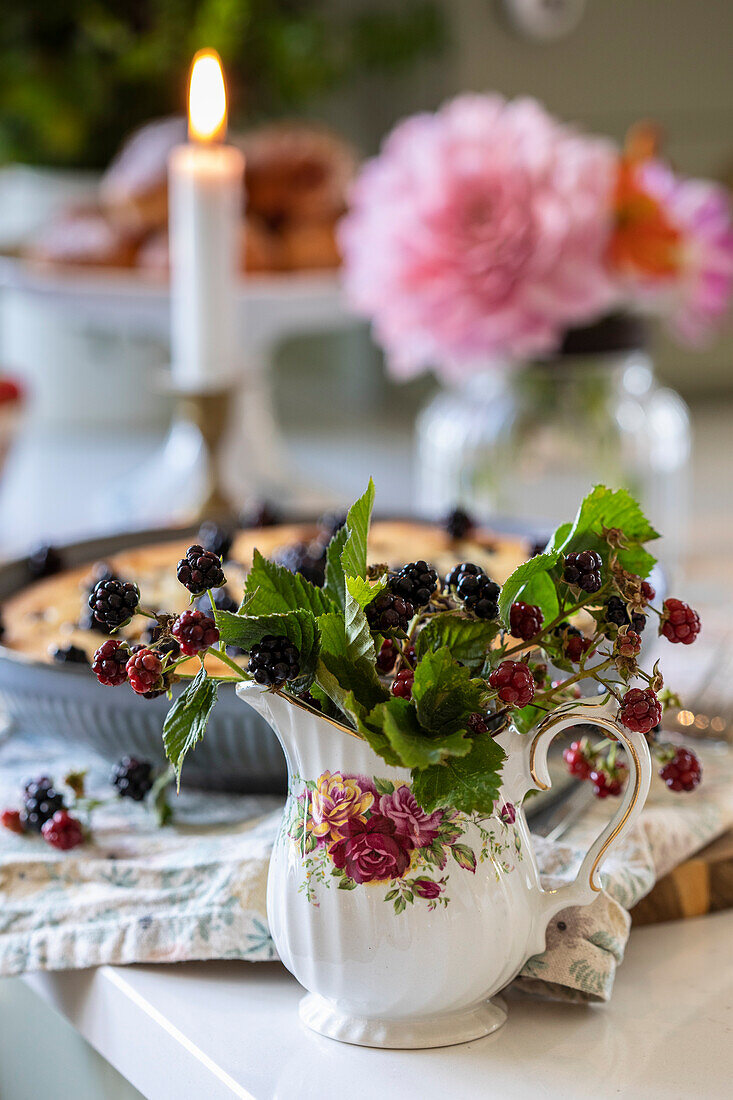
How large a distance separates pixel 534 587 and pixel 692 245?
647 mm

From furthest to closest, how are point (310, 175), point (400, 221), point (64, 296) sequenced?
point (310, 175) → point (64, 296) → point (400, 221)

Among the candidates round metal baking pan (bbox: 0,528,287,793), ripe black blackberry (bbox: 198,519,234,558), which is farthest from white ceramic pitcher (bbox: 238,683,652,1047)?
ripe black blackberry (bbox: 198,519,234,558)

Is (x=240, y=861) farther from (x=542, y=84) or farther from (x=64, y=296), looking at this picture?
(x=542, y=84)

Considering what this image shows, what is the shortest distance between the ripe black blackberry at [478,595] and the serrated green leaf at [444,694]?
1.0 inches

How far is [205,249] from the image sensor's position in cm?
103

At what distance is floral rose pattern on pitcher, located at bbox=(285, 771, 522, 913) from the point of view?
0.45 meters

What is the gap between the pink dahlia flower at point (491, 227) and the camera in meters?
0.95

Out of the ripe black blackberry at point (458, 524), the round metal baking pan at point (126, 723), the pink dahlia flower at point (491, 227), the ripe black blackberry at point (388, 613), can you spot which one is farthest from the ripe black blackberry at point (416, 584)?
the pink dahlia flower at point (491, 227)

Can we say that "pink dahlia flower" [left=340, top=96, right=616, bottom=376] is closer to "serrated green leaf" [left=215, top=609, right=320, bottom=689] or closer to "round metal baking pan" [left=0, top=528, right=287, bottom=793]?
"round metal baking pan" [left=0, top=528, right=287, bottom=793]

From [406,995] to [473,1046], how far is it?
0.14ft

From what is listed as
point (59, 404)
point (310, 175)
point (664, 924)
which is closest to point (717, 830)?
point (664, 924)

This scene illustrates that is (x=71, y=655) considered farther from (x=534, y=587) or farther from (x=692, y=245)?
(x=692, y=245)

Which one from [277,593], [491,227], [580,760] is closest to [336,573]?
[277,593]

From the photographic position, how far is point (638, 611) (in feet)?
1.50
